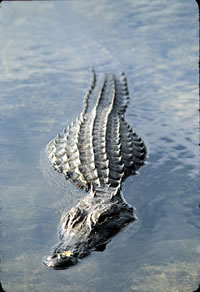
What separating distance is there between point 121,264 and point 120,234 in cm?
71

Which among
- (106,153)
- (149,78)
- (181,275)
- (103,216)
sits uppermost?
(149,78)

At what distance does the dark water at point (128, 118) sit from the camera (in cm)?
502

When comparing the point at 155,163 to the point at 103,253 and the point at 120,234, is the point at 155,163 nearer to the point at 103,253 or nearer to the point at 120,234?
the point at 120,234

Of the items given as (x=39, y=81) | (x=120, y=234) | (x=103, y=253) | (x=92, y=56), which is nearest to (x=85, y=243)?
(x=103, y=253)

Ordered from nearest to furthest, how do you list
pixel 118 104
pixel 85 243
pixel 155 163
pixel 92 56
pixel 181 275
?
pixel 181 275 → pixel 85 243 → pixel 155 163 → pixel 118 104 → pixel 92 56

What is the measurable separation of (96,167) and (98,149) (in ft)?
1.90

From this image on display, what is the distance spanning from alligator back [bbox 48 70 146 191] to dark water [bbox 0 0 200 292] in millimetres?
292

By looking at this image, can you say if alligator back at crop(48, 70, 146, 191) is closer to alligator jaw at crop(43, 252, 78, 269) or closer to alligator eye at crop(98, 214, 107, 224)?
alligator eye at crop(98, 214, 107, 224)

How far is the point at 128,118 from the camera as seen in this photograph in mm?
9797

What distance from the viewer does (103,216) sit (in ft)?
18.4

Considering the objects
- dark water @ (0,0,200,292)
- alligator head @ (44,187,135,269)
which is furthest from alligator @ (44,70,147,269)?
dark water @ (0,0,200,292)

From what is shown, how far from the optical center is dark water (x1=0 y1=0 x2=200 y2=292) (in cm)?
502

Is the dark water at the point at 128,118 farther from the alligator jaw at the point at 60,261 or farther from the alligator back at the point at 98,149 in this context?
the alligator back at the point at 98,149

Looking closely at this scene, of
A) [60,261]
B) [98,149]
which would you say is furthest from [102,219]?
[98,149]
